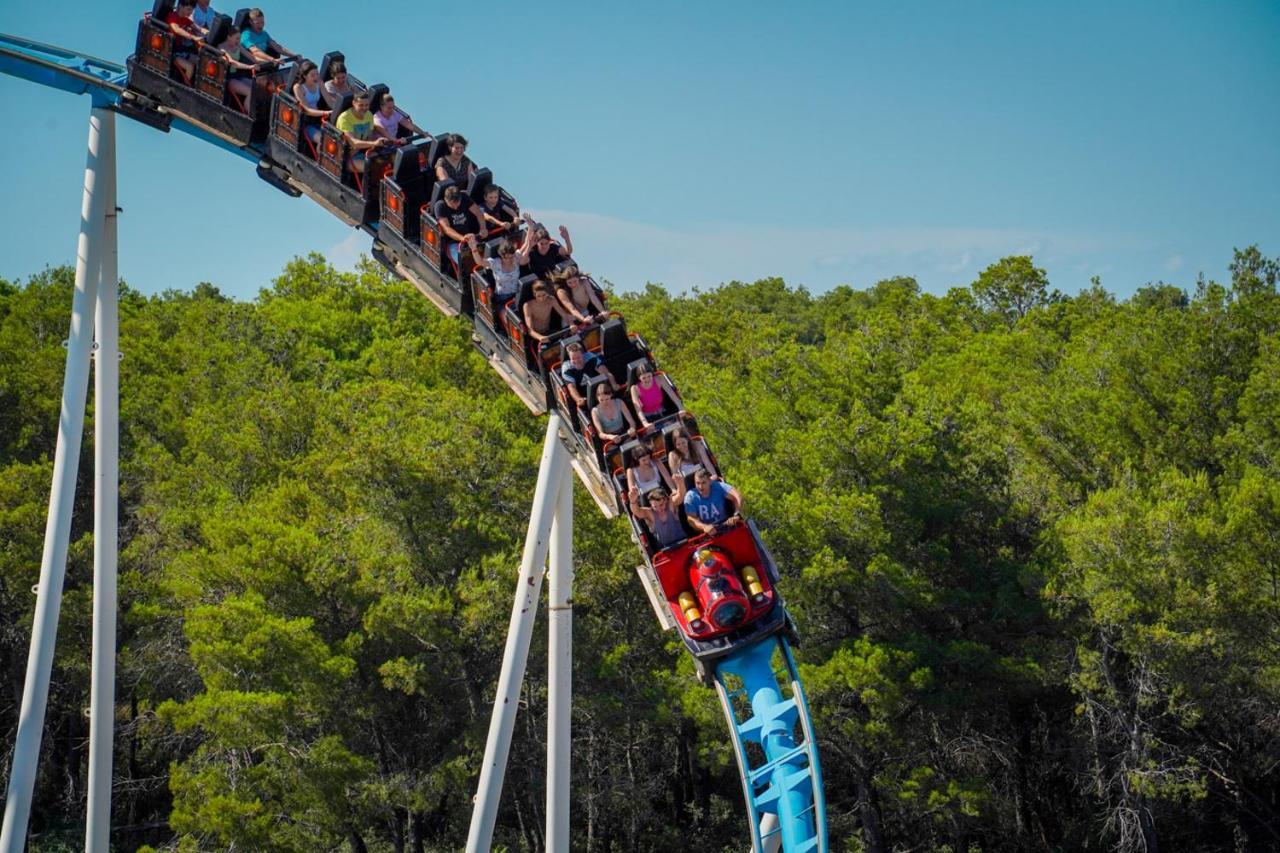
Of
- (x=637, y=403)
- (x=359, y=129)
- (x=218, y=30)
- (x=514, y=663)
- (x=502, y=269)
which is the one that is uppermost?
(x=218, y=30)

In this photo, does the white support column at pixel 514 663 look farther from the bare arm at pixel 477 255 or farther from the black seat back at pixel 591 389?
the bare arm at pixel 477 255

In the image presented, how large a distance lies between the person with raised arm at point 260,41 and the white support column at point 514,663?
581 centimetres

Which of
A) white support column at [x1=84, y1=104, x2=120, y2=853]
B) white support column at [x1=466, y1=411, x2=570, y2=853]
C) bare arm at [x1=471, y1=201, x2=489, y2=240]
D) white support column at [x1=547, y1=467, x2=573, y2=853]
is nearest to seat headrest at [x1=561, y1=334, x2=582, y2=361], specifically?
white support column at [x1=466, y1=411, x2=570, y2=853]

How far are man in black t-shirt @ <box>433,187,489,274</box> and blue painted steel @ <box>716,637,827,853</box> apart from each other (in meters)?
4.74

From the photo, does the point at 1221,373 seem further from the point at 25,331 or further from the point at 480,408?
the point at 25,331

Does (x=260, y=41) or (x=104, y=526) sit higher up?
(x=260, y=41)

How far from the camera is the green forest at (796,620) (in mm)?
20453

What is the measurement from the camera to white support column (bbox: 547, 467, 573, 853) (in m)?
12.0

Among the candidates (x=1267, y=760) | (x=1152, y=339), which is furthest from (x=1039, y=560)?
(x=1152, y=339)

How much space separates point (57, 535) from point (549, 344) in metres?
4.79

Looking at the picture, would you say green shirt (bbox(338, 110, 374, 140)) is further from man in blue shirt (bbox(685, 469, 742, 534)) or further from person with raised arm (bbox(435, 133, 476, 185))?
man in blue shirt (bbox(685, 469, 742, 534))

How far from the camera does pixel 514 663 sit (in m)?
11.8

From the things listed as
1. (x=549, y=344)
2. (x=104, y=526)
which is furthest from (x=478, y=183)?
(x=104, y=526)

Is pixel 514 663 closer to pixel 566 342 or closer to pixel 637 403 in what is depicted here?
pixel 637 403
